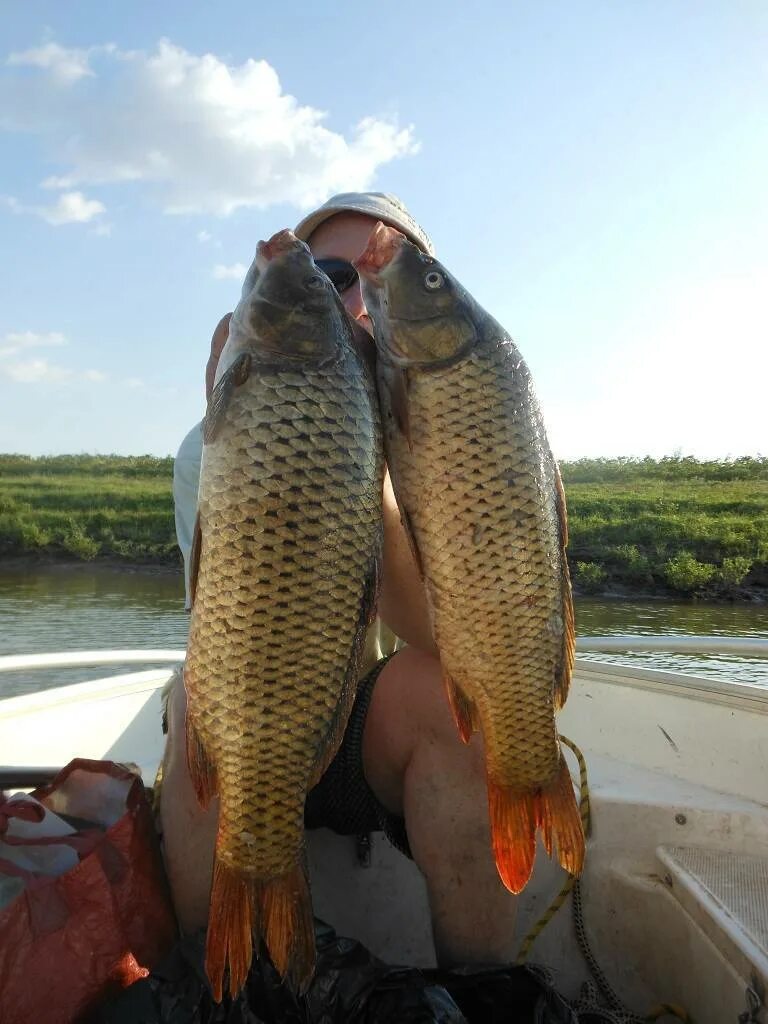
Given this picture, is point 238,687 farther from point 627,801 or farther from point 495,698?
point 627,801

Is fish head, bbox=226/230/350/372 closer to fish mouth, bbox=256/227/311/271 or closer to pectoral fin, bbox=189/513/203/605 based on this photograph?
fish mouth, bbox=256/227/311/271

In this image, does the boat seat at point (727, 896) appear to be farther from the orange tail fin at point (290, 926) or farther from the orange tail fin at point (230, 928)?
the orange tail fin at point (230, 928)

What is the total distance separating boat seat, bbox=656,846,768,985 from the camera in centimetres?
197

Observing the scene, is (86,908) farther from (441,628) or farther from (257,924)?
(441,628)

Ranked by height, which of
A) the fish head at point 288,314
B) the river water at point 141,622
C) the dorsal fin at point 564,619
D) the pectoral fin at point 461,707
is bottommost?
the river water at point 141,622

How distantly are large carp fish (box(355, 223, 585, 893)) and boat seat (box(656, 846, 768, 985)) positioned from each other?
0.58 meters

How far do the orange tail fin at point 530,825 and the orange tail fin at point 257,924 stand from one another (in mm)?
453

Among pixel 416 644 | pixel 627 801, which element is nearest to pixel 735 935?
pixel 627 801

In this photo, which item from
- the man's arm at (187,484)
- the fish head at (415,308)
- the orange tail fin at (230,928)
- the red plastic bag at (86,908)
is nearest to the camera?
the orange tail fin at (230,928)

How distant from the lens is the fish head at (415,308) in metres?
1.76

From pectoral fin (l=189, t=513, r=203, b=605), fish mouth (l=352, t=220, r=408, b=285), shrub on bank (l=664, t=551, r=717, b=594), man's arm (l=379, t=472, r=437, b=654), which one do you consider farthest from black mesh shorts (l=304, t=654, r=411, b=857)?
shrub on bank (l=664, t=551, r=717, b=594)

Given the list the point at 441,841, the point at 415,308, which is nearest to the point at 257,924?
the point at 441,841

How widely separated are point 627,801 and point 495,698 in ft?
3.94

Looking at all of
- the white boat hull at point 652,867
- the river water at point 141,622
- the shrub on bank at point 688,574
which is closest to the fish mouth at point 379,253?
the white boat hull at point 652,867
